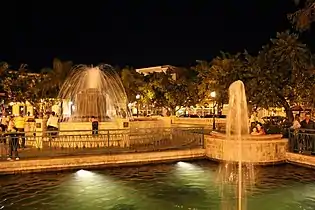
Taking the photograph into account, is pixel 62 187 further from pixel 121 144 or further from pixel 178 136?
pixel 178 136

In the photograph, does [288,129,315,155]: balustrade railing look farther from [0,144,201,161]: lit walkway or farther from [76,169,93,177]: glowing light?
[76,169,93,177]: glowing light

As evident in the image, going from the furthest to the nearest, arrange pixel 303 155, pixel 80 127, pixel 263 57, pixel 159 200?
pixel 263 57 < pixel 80 127 < pixel 303 155 < pixel 159 200

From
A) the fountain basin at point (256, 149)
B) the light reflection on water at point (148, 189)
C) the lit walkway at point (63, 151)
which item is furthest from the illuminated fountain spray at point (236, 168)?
the lit walkway at point (63, 151)

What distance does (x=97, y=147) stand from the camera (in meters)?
18.3

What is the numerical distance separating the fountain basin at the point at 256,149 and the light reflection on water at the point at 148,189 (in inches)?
25.5

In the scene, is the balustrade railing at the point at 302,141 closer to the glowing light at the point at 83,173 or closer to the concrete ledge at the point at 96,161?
the concrete ledge at the point at 96,161

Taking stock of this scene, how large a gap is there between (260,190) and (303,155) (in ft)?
15.1

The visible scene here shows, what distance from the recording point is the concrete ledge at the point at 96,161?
15.2 metres

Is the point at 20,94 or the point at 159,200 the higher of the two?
the point at 20,94

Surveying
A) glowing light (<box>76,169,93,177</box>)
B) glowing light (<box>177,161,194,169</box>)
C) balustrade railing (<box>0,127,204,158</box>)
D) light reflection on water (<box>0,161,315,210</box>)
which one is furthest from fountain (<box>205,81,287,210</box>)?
glowing light (<box>76,169,93,177</box>)

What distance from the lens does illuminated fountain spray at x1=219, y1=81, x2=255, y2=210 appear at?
11828 mm

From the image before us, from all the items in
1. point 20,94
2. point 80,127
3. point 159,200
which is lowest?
point 159,200

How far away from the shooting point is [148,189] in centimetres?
1302

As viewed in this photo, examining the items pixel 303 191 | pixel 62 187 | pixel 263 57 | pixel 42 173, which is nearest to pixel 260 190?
pixel 303 191
